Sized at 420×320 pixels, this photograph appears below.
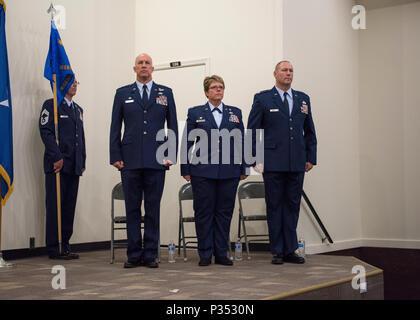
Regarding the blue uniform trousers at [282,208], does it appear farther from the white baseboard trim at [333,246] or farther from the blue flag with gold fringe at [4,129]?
the blue flag with gold fringe at [4,129]

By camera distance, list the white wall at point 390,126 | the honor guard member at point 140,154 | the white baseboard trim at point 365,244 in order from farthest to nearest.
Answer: the white wall at point 390,126 < the white baseboard trim at point 365,244 < the honor guard member at point 140,154

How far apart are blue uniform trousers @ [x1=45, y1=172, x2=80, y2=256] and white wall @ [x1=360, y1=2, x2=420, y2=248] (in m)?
4.11

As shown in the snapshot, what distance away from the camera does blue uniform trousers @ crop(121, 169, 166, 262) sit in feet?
15.2

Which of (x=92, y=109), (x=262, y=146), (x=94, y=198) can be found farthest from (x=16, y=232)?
(x=262, y=146)

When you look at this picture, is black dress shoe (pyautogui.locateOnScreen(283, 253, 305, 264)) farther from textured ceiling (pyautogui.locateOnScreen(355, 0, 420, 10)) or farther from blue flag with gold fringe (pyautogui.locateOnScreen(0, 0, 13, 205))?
textured ceiling (pyautogui.locateOnScreen(355, 0, 420, 10))

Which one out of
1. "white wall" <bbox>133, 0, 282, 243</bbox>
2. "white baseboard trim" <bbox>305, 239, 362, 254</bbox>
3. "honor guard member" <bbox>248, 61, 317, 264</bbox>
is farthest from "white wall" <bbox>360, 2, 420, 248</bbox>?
"honor guard member" <bbox>248, 61, 317, 264</bbox>

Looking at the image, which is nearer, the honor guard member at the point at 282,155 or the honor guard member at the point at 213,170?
the honor guard member at the point at 213,170

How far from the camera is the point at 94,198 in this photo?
6758 millimetres

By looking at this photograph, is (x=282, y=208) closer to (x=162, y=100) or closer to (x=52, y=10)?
(x=162, y=100)

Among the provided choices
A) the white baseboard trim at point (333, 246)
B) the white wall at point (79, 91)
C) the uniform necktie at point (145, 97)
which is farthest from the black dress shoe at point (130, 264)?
the white baseboard trim at point (333, 246)

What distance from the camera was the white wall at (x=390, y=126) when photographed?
7.44 m

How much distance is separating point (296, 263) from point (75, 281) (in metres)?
2.06

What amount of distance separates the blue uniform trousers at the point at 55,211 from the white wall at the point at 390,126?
4115 mm
